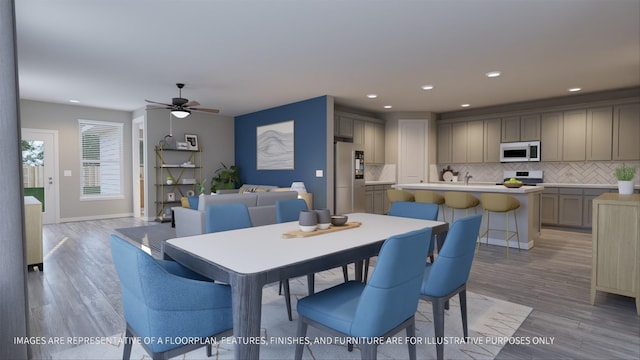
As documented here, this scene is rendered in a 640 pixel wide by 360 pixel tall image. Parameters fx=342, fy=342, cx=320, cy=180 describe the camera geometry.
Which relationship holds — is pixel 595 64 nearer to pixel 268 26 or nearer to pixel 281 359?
pixel 268 26

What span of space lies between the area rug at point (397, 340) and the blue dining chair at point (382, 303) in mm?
410

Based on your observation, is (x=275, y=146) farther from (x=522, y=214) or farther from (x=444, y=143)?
(x=522, y=214)

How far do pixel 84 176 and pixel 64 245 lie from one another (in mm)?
3235

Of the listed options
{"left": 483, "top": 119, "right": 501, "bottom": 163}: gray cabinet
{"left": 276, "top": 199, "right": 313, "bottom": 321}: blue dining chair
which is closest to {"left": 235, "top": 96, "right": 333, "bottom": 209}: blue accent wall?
{"left": 276, "top": 199, "right": 313, "bottom": 321}: blue dining chair

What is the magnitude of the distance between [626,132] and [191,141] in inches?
344

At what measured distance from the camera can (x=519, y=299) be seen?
10.0ft

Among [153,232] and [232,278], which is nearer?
[232,278]

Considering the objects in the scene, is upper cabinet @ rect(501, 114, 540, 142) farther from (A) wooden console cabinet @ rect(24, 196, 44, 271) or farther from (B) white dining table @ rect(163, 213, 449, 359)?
(A) wooden console cabinet @ rect(24, 196, 44, 271)

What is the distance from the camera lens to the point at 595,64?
179 inches

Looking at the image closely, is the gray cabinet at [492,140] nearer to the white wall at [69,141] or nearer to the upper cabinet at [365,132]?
the upper cabinet at [365,132]

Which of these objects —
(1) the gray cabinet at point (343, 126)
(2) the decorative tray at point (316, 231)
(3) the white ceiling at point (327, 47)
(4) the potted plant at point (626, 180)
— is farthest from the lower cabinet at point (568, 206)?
(2) the decorative tray at point (316, 231)

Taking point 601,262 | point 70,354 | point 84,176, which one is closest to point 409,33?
point 601,262

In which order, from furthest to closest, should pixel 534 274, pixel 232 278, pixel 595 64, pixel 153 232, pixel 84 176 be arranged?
1. pixel 84 176
2. pixel 153 232
3. pixel 595 64
4. pixel 534 274
5. pixel 232 278

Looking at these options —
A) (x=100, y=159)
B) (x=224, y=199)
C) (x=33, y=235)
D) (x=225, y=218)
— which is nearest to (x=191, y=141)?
(x=100, y=159)
